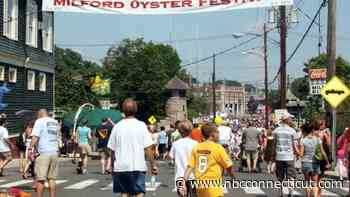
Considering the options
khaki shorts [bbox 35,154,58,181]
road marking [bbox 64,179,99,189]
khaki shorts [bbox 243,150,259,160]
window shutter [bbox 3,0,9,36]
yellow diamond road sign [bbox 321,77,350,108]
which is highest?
window shutter [bbox 3,0,9,36]

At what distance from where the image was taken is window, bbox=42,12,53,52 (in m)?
36.8

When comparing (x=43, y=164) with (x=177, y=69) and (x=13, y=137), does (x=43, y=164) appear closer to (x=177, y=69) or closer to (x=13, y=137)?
(x=13, y=137)

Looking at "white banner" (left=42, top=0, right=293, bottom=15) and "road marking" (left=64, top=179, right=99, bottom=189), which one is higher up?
"white banner" (left=42, top=0, right=293, bottom=15)

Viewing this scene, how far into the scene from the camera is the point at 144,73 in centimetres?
10081

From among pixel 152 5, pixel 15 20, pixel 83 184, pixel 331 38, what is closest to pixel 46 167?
pixel 83 184

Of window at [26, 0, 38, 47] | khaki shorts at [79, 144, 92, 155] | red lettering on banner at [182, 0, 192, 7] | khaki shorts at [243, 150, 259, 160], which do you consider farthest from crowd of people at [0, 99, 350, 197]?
window at [26, 0, 38, 47]

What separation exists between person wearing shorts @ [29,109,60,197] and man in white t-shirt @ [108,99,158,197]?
314cm

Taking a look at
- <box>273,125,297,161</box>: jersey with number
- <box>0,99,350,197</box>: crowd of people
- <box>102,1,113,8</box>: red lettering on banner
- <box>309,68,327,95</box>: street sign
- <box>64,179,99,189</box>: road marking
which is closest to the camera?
<box>0,99,350,197</box>: crowd of people

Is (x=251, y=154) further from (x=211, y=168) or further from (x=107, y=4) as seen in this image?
(x=211, y=168)

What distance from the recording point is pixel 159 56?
103125mm

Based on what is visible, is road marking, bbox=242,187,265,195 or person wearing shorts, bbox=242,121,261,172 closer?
road marking, bbox=242,187,265,195

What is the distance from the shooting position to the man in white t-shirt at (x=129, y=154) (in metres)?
8.94

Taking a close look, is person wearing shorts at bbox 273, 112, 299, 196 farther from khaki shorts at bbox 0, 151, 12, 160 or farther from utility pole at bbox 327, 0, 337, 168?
utility pole at bbox 327, 0, 337, 168

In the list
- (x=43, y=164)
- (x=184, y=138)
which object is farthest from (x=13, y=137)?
(x=184, y=138)
